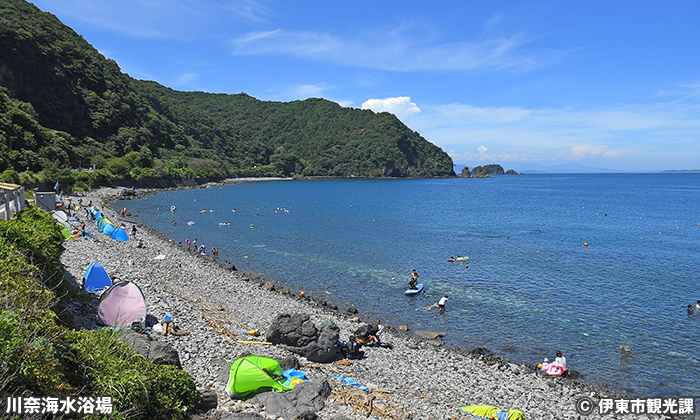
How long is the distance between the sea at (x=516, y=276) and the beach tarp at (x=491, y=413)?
6.59 metres

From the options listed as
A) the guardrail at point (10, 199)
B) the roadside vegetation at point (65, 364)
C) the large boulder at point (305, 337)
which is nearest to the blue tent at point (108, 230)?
the guardrail at point (10, 199)

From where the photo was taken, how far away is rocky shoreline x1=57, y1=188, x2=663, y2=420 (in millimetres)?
11617

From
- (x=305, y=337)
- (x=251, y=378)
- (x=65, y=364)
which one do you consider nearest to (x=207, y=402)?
(x=251, y=378)

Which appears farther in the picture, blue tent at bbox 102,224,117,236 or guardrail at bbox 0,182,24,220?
blue tent at bbox 102,224,117,236

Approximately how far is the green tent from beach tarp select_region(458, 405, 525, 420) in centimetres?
580

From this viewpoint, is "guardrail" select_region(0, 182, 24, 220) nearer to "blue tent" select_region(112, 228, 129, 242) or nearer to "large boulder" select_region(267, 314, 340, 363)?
"large boulder" select_region(267, 314, 340, 363)

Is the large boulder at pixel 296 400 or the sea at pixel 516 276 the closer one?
the large boulder at pixel 296 400

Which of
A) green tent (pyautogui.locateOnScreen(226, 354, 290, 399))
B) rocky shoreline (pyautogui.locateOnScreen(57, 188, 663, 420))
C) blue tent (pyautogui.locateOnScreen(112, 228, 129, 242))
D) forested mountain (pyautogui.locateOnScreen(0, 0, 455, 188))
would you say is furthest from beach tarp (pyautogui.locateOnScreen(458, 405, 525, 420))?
forested mountain (pyautogui.locateOnScreen(0, 0, 455, 188))

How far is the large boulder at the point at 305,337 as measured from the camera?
48.3 feet

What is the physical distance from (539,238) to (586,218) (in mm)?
26529

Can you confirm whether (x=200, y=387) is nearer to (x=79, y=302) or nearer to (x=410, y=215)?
(x=79, y=302)

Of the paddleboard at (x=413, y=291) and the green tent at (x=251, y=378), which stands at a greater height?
the green tent at (x=251, y=378)

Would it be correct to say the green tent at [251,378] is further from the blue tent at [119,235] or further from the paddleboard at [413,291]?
the blue tent at [119,235]

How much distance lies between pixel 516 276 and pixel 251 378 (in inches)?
1025
